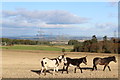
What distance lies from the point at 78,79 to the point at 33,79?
2881 mm

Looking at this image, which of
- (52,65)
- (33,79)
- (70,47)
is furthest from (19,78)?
(70,47)

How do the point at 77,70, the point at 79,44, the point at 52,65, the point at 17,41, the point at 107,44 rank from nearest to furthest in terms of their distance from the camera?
the point at 52,65 < the point at 77,70 < the point at 107,44 < the point at 79,44 < the point at 17,41

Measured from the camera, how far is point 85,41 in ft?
175

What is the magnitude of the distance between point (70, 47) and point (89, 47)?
16.9ft

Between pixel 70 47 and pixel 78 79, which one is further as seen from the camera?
pixel 70 47

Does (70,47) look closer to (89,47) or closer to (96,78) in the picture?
(89,47)

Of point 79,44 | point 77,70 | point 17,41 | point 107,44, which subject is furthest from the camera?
point 17,41

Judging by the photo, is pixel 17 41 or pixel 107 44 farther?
pixel 17 41

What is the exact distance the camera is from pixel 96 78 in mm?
16391

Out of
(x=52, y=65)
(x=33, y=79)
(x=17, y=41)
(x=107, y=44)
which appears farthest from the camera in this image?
(x=17, y=41)

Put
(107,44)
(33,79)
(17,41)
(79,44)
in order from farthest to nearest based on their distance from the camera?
1. (17,41)
2. (79,44)
3. (107,44)
4. (33,79)

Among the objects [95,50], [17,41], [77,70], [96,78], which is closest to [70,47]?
[95,50]

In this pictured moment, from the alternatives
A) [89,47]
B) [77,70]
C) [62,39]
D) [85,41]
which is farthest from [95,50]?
[77,70]

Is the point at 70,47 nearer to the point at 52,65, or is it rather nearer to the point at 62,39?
the point at 62,39
